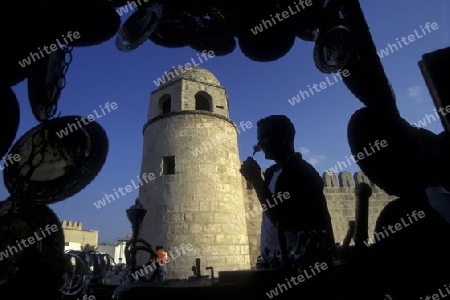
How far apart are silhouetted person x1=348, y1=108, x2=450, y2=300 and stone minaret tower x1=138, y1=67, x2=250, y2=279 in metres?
7.13

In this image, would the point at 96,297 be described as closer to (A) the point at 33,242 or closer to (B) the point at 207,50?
(A) the point at 33,242

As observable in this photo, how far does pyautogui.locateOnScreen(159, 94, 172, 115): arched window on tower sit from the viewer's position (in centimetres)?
1062

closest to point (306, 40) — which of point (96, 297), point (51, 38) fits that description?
point (51, 38)

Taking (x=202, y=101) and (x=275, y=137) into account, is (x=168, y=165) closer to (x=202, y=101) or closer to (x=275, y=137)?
(x=202, y=101)

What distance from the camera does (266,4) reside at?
216 cm

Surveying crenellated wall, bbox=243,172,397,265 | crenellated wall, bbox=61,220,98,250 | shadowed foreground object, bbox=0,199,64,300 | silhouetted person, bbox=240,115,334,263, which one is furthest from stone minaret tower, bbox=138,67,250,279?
crenellated wall, bbox=61,220,98,250

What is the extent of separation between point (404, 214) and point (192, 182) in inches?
301

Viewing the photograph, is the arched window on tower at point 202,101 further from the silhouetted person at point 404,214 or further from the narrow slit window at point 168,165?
the silhouetted person at point 404,214

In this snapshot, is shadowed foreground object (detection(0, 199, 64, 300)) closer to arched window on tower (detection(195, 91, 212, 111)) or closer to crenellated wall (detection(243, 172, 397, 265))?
→ arched window on tower (detection(195, 91, 212, 111))

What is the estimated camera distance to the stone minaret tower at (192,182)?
8.00 m

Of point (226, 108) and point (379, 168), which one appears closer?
point (379, 168)

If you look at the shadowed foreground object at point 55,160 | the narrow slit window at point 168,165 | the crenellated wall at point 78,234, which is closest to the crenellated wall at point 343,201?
the narrow slit window at point 168,165

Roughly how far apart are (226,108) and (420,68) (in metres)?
9.45

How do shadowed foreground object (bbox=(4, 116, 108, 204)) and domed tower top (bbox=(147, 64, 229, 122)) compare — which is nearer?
shadowed foreground object (bbox=(4, 116, 108, 204))
